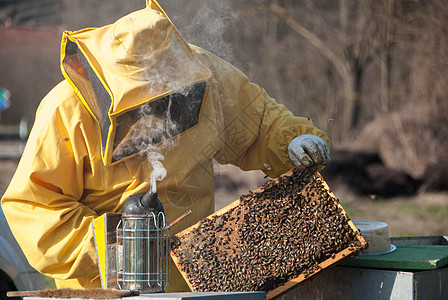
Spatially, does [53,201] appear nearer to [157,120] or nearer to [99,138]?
[99,138]

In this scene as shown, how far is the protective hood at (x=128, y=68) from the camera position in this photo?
97.0 inches

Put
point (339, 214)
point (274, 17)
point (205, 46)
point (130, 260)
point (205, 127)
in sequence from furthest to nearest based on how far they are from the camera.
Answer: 1. point (274, 17)
2. point (205, 46)
3. point (205, 127)
4. point (339, 214)
5. point (130, 260)

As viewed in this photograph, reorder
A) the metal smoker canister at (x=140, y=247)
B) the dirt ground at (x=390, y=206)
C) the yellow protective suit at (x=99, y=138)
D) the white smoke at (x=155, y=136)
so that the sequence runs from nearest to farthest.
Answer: the metal smoker canister at (x=140, y=247) < the yellow protective suit at (x=99, y=138) < the white smoke at (x=155, y=136) < the dirt ground at (x=390, y=206)

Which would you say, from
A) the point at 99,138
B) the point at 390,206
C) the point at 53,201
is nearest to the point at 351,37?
the point at 390,206

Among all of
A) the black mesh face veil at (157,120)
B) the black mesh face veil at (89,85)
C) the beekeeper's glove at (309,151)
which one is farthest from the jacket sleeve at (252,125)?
the black mesh face veil at (89,85)

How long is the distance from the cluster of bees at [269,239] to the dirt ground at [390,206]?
13.3ft

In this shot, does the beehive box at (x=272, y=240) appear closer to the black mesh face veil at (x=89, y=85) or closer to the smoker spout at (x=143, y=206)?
the smoker spout at (x=143, y=206)

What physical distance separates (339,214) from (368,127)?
6976mm

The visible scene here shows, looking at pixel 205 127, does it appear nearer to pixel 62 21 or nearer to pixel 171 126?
pixel 171 126

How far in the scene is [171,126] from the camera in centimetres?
272

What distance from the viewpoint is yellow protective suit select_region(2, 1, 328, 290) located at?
8.25 ft

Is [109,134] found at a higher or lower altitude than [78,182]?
higher

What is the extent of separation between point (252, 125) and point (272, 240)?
870 mm

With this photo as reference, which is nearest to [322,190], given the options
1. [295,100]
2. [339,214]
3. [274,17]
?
[339,214]
